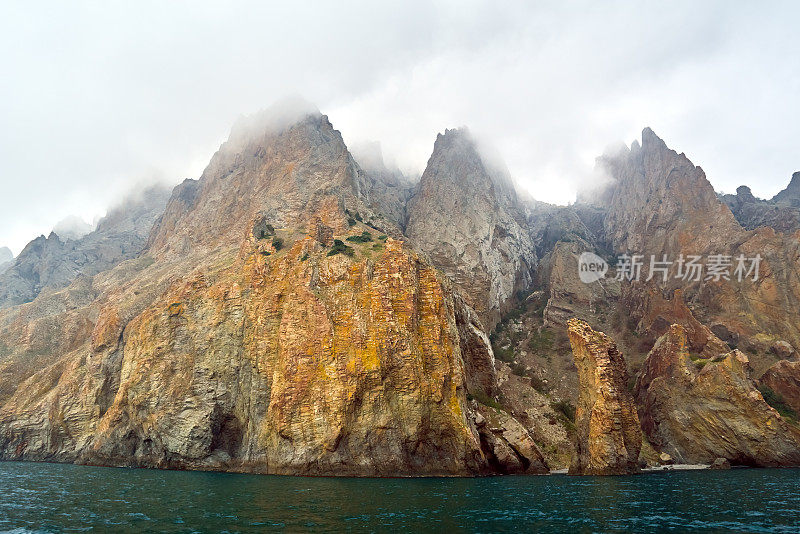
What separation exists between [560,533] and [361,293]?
47.3 meters

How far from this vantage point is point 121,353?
244ft

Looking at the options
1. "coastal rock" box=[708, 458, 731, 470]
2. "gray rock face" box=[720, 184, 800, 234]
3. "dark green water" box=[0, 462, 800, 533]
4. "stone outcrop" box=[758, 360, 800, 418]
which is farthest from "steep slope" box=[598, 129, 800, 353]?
"dark green water" box=[0, 462, 800, 533]

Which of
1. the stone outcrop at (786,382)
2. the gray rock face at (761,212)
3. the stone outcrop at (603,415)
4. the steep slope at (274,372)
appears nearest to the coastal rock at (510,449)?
the steep slope at (274,372)

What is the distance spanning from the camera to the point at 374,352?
2333 inches

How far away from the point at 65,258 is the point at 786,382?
684ft

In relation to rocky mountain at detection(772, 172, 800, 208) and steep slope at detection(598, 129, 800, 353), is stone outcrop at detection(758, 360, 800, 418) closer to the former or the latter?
steep slope at detection(598, 129, 800, 353)

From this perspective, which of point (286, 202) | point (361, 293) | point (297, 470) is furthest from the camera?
point (286, 202)

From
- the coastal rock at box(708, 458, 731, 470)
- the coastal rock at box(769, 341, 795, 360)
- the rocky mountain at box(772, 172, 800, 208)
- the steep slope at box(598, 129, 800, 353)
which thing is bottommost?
the coastal rock at box(708, 458, 731, 470)

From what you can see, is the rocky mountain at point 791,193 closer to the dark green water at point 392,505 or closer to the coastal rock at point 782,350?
the coastal rock at point 782,350

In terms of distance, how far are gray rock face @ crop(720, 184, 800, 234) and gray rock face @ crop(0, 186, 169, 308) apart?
194736mm

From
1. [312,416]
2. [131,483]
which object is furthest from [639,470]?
[131,483]

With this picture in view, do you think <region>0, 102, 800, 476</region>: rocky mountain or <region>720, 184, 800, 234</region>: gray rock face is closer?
<region>0, 102, 800, 476</region>: rocky mountain

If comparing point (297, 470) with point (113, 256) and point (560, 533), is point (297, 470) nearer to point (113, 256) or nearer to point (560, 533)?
point (560, 533)

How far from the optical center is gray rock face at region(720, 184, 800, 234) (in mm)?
108000
